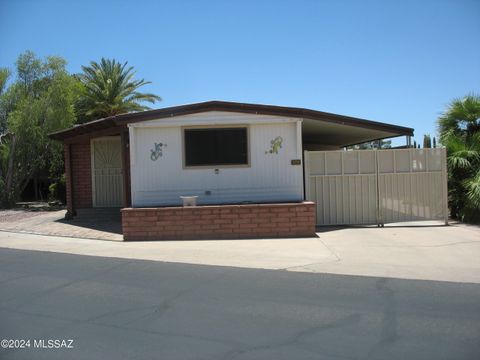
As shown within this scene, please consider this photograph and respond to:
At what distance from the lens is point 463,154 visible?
1339cm

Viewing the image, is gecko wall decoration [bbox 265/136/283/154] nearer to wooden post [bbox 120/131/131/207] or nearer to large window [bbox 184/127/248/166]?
large window [bbox 184/127/248/166]

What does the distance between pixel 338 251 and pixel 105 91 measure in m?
21.9

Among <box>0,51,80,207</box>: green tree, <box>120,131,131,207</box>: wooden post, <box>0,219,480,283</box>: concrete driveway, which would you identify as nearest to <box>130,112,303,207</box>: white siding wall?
<box>120,131,131,207</box>: wooden post

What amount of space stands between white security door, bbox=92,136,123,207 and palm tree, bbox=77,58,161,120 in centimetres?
1151

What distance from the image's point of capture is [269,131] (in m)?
12.4

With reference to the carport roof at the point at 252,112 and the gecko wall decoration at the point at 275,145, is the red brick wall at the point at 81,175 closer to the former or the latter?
the carport roof at the point at 252,112

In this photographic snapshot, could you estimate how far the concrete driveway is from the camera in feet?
25.1

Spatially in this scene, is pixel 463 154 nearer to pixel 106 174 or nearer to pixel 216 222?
pixel 216 222

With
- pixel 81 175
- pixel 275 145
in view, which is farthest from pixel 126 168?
pixel 81 175

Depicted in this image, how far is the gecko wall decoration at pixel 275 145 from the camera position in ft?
40.6

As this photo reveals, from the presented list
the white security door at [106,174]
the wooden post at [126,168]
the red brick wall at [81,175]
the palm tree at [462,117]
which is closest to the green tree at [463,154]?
the palm tree at [462,117]

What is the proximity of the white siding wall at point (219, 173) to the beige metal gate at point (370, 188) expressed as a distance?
2.58 feet

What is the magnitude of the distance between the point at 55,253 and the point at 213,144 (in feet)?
15.9

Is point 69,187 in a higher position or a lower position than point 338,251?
higher
